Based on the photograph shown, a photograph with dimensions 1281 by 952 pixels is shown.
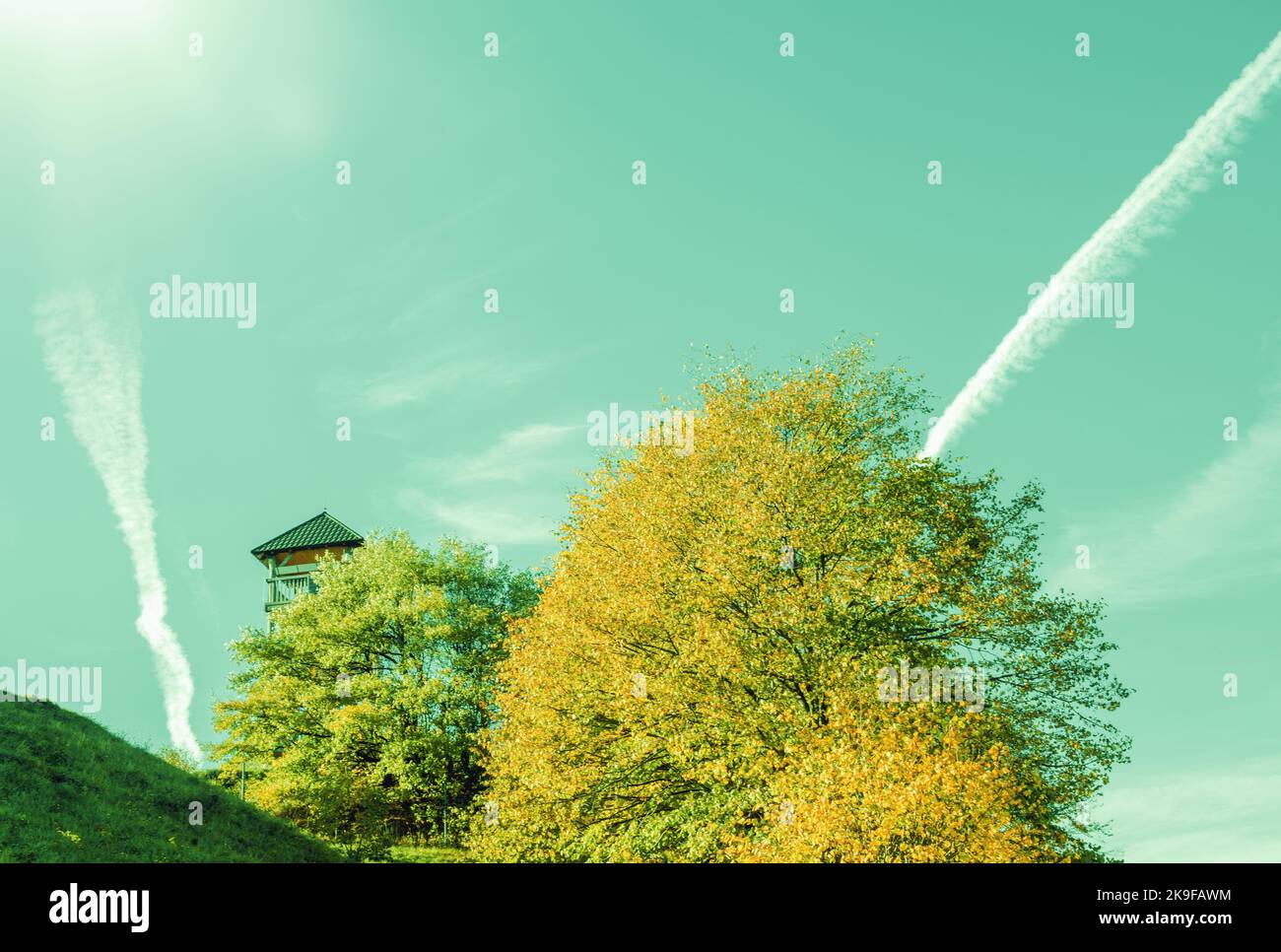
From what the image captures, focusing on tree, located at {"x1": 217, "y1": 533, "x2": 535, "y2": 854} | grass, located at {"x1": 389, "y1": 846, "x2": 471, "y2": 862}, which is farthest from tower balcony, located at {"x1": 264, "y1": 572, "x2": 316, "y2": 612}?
grass, located at {"x1": 389, "y1": 846, "x2": 471, "y2": 862}

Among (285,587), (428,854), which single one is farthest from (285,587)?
(428,854)

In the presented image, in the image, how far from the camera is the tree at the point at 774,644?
81.6ft

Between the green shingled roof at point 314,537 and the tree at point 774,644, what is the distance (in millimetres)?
31365

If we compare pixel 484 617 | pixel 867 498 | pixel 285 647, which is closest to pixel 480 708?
pixel 484 617

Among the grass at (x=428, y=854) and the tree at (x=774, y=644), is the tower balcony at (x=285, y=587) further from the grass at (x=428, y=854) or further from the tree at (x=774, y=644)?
the tree at (x=774, y=644)

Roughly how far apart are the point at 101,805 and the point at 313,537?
124 ft

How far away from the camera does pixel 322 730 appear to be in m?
47.3

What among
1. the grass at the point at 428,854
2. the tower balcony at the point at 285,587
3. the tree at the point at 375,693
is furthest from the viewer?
the tower balcony at the point at 285,587

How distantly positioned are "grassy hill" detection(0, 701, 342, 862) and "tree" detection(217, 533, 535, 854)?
10.2 meters

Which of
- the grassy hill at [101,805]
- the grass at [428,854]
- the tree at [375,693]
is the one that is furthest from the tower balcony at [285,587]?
the grassy hill at [101,805]

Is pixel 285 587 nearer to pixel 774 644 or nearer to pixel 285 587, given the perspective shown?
pixel 285 587

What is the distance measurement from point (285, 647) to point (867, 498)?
34.0 m
